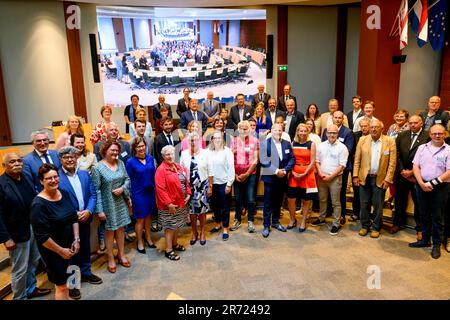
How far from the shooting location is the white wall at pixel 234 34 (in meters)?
9.33

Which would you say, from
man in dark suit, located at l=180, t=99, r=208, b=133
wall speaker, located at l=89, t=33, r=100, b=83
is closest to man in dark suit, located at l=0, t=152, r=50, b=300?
man in dark suit, located at l=180, t=99, r=208, b=133

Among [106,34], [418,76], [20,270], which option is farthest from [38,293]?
[418,76]

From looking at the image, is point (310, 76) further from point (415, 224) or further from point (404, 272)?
point (404, 272)

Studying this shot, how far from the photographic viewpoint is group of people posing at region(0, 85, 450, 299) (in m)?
3.45

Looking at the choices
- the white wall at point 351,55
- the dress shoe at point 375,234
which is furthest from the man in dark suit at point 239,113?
A: the white wall at point 351,55

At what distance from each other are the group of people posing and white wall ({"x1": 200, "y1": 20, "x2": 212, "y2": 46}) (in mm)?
4643

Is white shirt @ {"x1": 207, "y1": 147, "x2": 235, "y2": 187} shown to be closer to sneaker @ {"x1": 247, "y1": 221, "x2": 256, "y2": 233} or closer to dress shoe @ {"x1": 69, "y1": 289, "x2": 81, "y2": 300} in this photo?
sneaker @ {"x1": 247, "y1": 221, "x2": 256, "y2": 233}

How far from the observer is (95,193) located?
3.77 metres

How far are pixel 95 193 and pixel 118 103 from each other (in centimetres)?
581

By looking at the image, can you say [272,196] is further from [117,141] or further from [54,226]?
[54,226]

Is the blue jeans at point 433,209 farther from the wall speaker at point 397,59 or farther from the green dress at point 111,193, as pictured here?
the wall speaker at point 397,59
